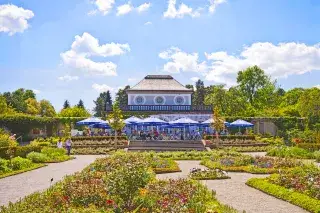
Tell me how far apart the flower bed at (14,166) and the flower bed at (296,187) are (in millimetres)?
11140

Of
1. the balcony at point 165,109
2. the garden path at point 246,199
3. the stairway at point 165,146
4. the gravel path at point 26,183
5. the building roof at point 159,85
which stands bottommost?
the garden path at point 246,199

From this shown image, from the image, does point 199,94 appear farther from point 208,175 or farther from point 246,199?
point 246,199

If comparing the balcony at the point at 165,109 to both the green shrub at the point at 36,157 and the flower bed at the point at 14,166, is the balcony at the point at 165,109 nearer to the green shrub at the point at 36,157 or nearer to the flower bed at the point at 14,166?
the green shrub at the point at 36,157

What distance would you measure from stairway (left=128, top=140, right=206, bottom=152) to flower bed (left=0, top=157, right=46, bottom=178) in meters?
13.9

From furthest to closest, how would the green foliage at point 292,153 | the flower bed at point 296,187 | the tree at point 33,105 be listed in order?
the tree at point 33,105
the green foliage at point 292,153
the flower bed at point 296,187

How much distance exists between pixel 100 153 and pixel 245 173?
15335 millimetres

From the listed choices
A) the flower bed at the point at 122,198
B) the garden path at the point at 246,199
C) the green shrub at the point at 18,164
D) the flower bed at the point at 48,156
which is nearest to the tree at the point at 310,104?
the flower bed at the point at 48,156

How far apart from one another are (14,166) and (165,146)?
1774 centimetres

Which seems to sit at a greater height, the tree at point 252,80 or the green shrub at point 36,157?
the tree at point 252,80

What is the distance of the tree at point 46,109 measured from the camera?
93094 millimetres

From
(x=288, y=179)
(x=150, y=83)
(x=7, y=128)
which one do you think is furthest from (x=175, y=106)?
(x=288, y=179)

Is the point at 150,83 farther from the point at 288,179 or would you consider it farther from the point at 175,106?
the point at 288,179

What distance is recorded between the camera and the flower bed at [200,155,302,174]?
19656 mm

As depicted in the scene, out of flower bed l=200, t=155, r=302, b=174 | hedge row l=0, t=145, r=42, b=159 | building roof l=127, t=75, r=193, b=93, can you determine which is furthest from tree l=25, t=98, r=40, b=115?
flower bed l=200, t=155, r=302, b=174
